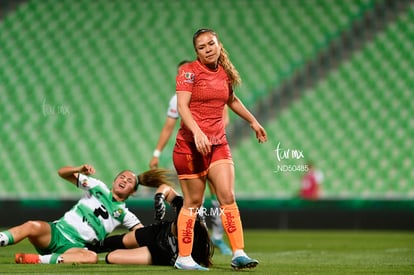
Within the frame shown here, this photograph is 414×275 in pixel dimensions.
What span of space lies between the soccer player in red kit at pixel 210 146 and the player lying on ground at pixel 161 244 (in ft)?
1.50

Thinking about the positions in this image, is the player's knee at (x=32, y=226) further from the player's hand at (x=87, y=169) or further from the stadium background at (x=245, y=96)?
the stadium background at (x=245, y=96)

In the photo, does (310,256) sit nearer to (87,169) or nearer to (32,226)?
(87,169)

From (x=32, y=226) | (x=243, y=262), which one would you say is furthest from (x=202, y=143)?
(x=32, y=226)

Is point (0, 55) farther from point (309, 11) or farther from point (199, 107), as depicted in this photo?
point (199, 107)

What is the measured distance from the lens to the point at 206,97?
249 inches

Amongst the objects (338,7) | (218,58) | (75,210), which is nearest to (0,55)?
(338,7)

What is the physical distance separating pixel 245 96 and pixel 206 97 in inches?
375

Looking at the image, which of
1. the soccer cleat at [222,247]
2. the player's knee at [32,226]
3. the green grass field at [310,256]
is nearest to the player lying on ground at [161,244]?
the green grass field at [310,256]

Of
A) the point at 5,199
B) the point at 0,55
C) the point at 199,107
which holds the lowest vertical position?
the point at 5,199

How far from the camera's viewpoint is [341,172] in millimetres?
14828

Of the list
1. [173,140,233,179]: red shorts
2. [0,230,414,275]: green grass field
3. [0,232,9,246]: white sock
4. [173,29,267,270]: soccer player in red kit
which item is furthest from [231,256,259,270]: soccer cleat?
[0,232,9,246]: white sock

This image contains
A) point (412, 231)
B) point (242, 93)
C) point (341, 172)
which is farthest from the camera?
point (242, 93)

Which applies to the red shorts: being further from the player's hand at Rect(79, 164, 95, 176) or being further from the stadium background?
the stadium background

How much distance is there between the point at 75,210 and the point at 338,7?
10.7m
